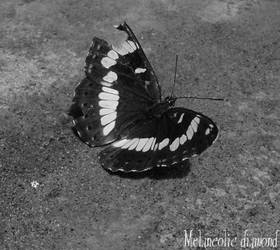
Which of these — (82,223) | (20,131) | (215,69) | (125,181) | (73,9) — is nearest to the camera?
(82,223)

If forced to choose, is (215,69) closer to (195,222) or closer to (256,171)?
(256,171)

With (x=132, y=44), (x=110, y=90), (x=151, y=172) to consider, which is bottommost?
(x=151, y=172)

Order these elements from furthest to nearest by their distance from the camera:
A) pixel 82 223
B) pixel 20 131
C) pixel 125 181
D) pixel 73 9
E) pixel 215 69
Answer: pixel 73 9 < pixel 215 69 < pixel 20 131 < pixel 125 181 < pixel 82 223

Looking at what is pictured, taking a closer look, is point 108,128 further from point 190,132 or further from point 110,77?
point 190,132

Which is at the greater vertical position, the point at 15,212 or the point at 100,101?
the point at 100,101

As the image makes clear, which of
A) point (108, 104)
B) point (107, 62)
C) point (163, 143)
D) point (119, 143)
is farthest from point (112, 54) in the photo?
point (163, 143)

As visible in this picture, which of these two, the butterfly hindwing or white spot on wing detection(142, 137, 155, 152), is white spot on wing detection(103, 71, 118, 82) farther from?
white spot on wing detection(142, 137, 155, 152)

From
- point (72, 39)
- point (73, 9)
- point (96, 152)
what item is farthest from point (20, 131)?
point (73, 9)

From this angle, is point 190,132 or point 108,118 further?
point 108,118
